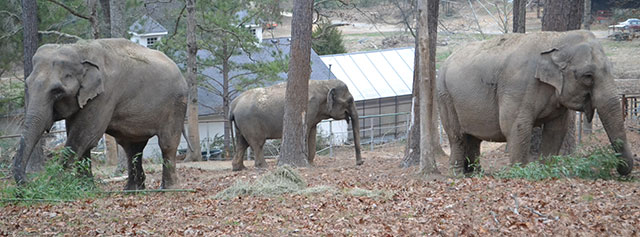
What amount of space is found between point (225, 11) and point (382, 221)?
2062 centimetres

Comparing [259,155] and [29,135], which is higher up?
[29,135]

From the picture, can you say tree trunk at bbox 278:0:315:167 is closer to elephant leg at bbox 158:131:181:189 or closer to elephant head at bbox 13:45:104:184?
elephant leg at bbox 158:131:181:189

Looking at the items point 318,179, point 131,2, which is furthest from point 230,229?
point 131,2

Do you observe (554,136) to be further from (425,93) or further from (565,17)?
(565,17)

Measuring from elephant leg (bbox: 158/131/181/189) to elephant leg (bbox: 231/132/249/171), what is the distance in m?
6.45

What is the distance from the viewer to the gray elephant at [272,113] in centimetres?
1981

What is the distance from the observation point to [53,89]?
35.2 ft

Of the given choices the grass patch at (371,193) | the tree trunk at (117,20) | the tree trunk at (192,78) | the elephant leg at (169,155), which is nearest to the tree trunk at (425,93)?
the grass patch at (371,193)

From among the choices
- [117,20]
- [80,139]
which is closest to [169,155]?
[80,139]

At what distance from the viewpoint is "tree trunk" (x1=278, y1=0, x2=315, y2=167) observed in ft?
51.8

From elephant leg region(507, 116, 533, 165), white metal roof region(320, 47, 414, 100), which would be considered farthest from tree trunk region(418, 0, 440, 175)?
white metal roof region(320, 47, 414, 100)

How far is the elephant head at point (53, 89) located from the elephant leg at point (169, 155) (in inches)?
77.4

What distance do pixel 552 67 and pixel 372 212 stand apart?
174 inches

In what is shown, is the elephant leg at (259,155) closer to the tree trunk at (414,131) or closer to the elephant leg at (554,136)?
the tree trunk at (414,131)
